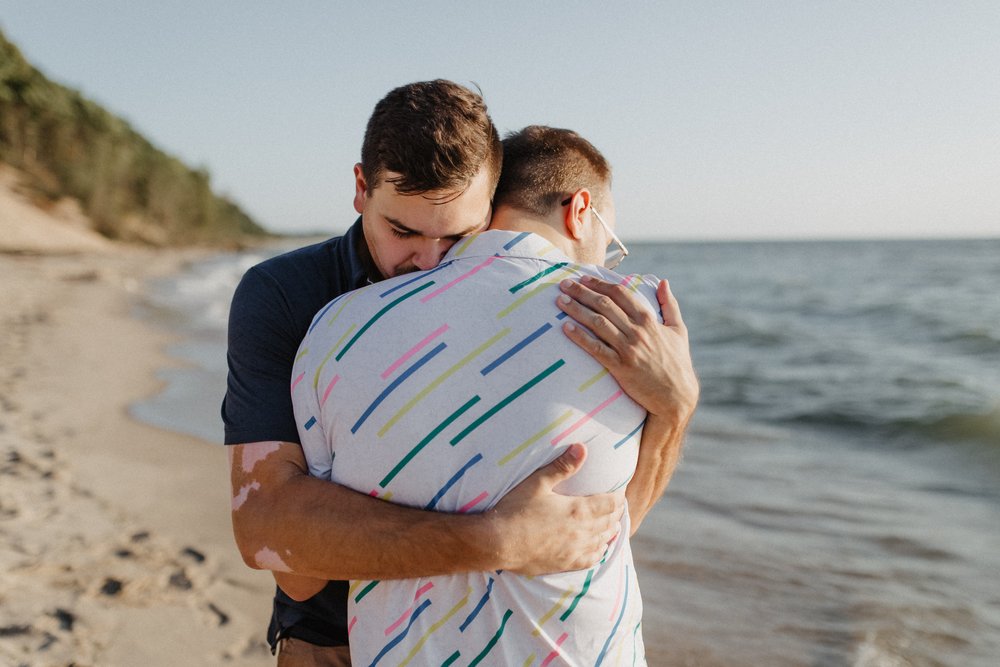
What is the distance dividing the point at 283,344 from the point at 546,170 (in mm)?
760

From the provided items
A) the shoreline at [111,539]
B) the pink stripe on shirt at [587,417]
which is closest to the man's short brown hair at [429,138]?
the pink stripe on shirt at [587,417]

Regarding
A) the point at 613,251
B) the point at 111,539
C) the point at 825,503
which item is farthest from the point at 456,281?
the point at 825,503

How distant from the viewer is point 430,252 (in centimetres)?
189

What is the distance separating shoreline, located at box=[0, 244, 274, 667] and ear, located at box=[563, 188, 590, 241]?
2405 mm

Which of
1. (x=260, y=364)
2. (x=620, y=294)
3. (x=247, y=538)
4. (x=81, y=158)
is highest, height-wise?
(x=620, y=294)

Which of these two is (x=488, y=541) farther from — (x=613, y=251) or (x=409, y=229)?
(x=613, y=251)

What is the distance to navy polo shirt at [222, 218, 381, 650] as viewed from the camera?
5.77ft

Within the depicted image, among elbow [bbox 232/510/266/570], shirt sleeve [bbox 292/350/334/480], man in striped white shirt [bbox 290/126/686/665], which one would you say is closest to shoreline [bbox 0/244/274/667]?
elbow [bbox 232/510/266/570]

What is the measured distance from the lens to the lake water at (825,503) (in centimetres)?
400

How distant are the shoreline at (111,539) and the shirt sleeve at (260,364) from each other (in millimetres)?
1994

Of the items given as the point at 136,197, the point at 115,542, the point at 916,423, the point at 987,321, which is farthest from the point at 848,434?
the point at 136,197

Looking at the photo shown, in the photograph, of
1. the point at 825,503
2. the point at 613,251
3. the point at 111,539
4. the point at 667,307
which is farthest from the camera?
the point at 825,503

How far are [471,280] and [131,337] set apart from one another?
38.6 feet

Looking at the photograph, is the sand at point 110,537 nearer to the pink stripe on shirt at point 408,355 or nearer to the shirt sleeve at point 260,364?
the shirt sleeve at point 260,364
